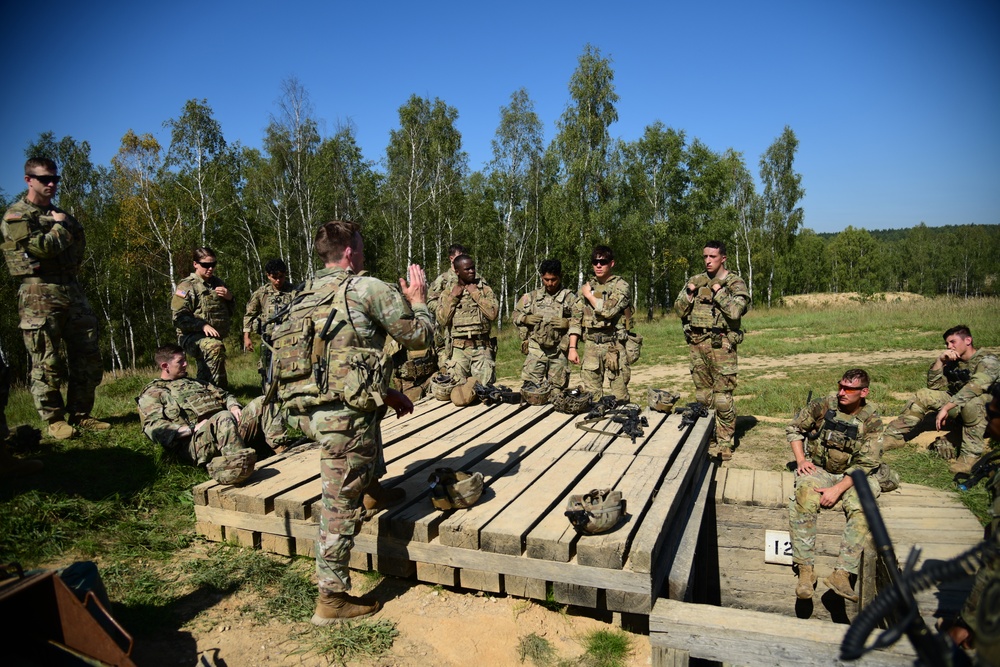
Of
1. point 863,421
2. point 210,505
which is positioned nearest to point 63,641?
point 210,505

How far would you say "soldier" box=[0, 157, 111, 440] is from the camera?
623cm

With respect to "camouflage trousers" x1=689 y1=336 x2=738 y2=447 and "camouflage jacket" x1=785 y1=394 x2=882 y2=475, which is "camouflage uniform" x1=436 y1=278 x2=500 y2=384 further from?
"camouflage jacket" x1=785 y1=394 x2=882 y2=475

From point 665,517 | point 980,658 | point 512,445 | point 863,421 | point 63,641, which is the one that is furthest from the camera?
point 512,445

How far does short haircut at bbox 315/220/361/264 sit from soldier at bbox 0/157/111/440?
160 inches

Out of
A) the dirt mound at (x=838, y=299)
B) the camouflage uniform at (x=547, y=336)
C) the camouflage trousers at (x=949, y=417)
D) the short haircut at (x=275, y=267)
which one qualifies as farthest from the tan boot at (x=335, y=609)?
the dirt mound at (x=838, y=299)

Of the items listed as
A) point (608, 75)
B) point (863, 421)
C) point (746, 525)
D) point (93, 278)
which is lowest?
point (746, 525)

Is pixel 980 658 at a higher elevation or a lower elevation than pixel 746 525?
higher

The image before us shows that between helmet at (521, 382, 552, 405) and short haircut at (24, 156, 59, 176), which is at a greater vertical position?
short haircut at (24, 156, 59, 176)

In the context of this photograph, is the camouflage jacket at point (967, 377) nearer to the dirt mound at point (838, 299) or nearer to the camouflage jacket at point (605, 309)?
the camouflage jacket at point (605, 309)

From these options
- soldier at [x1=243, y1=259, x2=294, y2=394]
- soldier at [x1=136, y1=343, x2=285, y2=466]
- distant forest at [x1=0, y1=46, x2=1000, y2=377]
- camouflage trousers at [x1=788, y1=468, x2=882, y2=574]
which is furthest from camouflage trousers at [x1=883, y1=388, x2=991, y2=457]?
distant forest at [x1=0, y1=46, x2=1000, y2=377]

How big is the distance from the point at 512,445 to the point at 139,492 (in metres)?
3.50

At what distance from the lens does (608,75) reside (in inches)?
1155

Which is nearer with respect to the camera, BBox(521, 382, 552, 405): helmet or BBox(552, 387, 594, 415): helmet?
BBox(552, 387, 594, 415): helmet

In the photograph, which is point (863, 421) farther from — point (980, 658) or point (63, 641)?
point (63, 641)
